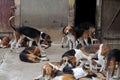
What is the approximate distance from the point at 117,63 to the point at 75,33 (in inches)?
150

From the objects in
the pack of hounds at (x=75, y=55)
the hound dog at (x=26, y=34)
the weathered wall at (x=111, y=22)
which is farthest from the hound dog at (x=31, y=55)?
the weathered wall at (x=111, y=22)

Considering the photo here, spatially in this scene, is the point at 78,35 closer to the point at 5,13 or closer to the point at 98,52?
the point at 98,52

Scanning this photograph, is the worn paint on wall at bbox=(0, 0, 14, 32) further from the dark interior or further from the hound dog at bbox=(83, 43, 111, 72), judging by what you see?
the hound dog at bbox=(83, 43, 111, 72)

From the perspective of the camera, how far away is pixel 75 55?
9.90m

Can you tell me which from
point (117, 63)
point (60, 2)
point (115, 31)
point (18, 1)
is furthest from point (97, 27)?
point (117, 63)

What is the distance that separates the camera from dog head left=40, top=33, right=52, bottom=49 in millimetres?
13364

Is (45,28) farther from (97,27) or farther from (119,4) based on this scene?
(119,4)

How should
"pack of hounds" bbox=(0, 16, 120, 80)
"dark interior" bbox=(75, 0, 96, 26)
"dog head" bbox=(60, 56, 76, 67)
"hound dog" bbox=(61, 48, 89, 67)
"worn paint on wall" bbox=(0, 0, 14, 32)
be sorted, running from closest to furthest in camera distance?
"pack of hounds" bbox=(0, 16, 120, 80) → "dog head" bbox=(60, 56, 76, 67) → "hound dog" bbox=(61, 48, 89, 67) → "worn paint on wall" bbox=(0, 0, 14, 32) → "dark interior" bbox=(75, 0, 96, 26)

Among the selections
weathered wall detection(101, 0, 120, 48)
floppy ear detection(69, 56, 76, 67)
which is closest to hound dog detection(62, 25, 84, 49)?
weathered wall detection(101, 0, 120, 48)

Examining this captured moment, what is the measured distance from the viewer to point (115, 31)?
45.2 feet

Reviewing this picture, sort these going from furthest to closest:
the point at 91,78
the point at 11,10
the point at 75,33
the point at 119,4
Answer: the point at 11,10
the point at 119,4
the point at 75,33
the point at 91,78

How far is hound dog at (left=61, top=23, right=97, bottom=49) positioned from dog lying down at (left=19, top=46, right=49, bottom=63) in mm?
1373

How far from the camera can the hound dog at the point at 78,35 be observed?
41.7ft

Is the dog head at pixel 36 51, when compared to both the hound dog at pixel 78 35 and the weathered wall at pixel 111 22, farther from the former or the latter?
the weathered wall at pixel 111 22
